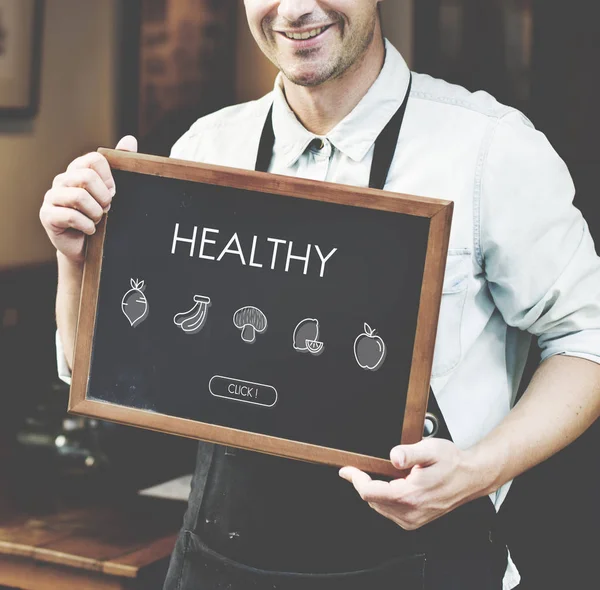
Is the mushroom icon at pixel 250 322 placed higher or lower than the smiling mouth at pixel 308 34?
lower

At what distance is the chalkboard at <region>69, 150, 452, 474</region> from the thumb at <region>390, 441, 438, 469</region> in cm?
8

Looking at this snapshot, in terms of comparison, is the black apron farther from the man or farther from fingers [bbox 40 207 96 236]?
fingers [bbox 40 207 96 236]

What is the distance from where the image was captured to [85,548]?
73.6 inches

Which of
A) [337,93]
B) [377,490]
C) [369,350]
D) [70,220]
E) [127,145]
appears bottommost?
[377,490]

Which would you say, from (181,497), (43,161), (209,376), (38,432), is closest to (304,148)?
(209,376)

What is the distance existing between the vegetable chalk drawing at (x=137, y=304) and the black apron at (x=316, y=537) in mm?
269

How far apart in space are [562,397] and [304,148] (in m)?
0.54

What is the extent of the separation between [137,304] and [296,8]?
18.5 inches

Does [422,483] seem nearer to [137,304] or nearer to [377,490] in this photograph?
[377,490]

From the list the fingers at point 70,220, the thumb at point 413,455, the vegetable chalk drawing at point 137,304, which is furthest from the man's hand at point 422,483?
the fingers at point 70,220

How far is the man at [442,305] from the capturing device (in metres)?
1.37

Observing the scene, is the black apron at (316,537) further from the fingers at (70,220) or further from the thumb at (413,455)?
the fingers at (70,220)

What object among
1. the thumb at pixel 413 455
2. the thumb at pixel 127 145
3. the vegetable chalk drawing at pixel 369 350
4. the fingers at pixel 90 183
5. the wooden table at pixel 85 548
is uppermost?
the thumb at pixel 127 145

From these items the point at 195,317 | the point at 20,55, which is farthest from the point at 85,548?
the point at 20,55
